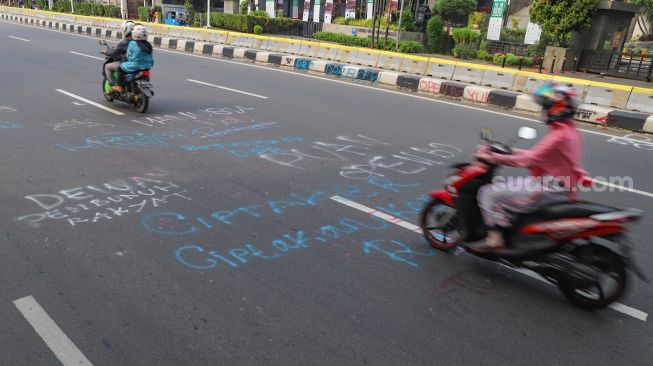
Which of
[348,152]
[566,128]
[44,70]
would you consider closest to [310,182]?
[348,152]

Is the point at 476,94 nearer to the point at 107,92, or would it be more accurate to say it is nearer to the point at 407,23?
the point at 107,92

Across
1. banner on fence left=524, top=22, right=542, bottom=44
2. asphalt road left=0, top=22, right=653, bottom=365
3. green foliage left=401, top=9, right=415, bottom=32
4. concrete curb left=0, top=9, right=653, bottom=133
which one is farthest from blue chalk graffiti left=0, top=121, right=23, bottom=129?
green foliage left=401, top=9, right=415, bottom=32

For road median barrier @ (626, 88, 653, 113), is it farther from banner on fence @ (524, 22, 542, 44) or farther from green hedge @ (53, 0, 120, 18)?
green hedge @ (53, 0, 120, 18)

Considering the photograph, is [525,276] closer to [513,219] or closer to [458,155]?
[513,219]

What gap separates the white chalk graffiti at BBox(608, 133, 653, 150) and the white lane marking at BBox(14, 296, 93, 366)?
955 cm

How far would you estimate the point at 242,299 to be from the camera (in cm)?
363

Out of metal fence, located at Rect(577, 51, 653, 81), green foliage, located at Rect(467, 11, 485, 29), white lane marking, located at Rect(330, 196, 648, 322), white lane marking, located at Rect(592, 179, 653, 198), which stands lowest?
white lane marking, located at Rect(330, 196, 648, 322)

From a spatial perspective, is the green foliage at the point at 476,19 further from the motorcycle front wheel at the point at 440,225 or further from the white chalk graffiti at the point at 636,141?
the motorcycle front wheel at the point at 440,225

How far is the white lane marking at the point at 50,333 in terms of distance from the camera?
2.95m

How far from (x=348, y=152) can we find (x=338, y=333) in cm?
444

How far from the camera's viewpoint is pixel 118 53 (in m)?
9.48

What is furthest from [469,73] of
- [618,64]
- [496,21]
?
[496,21]

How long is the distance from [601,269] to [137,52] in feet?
27.8

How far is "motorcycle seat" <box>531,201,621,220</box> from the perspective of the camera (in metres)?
3.54
